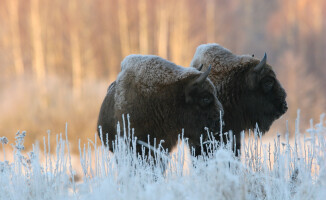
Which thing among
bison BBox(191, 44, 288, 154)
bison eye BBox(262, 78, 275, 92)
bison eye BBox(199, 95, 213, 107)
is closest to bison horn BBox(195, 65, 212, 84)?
bison eye BBox(199, 95, 213, 107)

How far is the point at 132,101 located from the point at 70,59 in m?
15.4

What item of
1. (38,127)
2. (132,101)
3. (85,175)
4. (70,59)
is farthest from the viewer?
(70,59)

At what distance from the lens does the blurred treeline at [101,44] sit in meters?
19.0

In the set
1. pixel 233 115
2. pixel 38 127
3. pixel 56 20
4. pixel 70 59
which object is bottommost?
pixel 38 127

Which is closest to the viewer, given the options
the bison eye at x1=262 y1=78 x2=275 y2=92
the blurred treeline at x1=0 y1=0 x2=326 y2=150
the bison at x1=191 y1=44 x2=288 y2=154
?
the bison at x1=191 y1=44 x2=288 y2=154

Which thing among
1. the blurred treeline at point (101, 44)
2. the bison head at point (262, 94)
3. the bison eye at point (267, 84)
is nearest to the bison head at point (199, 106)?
the bison head at point (262, 94)

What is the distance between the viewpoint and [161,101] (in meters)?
5.69

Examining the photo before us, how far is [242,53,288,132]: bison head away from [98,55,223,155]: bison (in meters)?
0.97

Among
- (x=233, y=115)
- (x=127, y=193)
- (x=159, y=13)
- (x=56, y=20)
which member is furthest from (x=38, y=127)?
(x=127, y=193)

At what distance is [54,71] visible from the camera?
19.9 metres

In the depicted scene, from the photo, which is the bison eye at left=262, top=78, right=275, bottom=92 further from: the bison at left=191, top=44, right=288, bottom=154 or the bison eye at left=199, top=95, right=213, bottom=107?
the bison eye at left=199, top=95, right=213, bottom=107

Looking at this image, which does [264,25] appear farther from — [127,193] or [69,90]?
[127,193]

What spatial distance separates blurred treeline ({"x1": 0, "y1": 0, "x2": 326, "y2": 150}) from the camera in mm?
18984

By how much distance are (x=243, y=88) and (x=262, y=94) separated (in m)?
0.34
